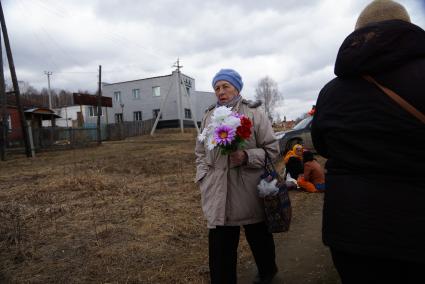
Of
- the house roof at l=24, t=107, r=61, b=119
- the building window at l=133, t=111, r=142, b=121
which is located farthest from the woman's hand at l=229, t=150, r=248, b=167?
the building window at l=133, t=111, r=142, b=121

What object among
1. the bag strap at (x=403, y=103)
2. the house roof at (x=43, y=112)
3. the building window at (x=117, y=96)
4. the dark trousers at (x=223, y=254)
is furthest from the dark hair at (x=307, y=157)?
the building window at (x=117, y=96)

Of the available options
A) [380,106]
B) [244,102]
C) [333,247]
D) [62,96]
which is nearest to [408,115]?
[380,106]

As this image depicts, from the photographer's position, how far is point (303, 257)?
409 cm

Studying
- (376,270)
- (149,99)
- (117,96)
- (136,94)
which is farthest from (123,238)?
(117,96)

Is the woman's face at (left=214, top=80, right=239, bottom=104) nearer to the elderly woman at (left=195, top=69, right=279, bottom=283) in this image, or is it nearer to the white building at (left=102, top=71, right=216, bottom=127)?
the elderly woman at (left=195, top=69, right=279, bottom=283)

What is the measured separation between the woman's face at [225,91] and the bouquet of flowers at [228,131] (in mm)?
328

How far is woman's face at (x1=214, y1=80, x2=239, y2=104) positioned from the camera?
123 inches

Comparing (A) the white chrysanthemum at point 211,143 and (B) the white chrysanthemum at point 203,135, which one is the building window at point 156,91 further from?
(A) the white chrysanthemum at point 211,143

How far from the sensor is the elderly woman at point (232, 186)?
2.90m

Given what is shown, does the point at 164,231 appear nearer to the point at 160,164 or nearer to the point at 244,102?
the point at 244,102

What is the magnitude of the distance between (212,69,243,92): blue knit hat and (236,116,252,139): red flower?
48 cm

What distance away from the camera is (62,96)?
96750mm

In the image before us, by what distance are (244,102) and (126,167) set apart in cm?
870

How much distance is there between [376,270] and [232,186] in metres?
1.49
